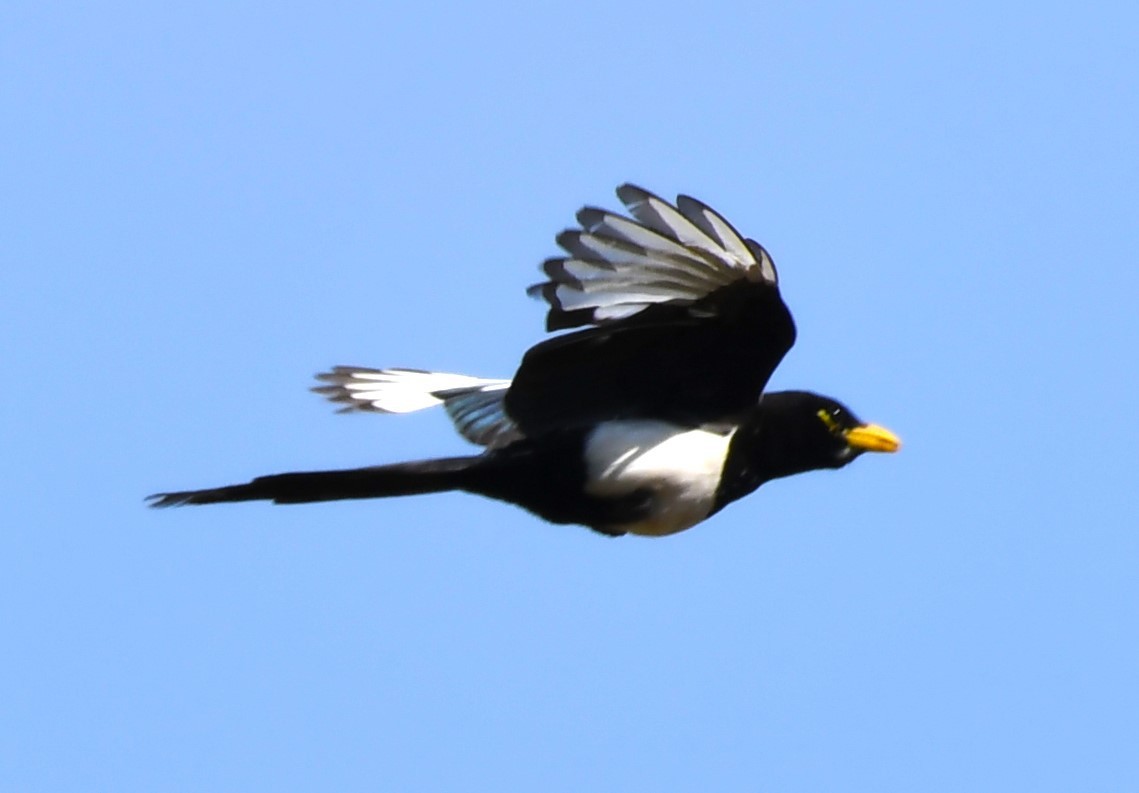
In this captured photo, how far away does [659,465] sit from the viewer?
6875 millimetres

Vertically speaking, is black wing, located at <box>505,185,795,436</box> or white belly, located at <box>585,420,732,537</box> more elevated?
black wing, located at <box>505,185,795,436</box>

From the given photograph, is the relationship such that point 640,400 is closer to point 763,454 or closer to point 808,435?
point 763,454

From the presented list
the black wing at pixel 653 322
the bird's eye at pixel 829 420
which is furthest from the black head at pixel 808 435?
the black wing at pixel 653 322

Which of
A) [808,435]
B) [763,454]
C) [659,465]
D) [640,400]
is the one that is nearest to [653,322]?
[640,400]

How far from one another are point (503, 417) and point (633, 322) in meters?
1.19

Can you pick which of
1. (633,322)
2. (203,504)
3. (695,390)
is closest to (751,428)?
(695,390)

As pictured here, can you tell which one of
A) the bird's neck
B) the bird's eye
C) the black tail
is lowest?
the black tail

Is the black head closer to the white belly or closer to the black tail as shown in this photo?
the white belly

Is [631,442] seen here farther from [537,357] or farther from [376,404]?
[376,404]

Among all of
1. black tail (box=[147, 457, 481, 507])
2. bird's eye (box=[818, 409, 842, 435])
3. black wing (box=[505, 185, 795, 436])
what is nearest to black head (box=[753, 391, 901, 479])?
bird's eye (box=[818, 409, 842, 435])

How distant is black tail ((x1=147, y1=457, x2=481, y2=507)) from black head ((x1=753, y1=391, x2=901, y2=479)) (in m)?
1.05

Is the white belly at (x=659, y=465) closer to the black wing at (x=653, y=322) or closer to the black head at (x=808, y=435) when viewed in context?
the black wing at (x=653, y=322)

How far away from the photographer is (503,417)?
7672mm

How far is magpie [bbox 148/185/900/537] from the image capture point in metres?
6.37
